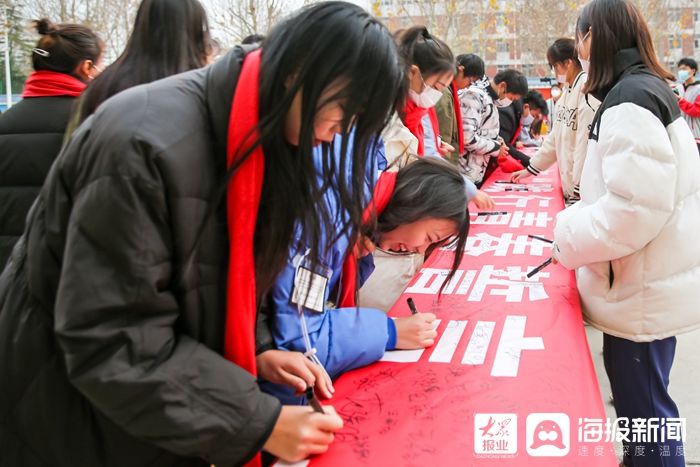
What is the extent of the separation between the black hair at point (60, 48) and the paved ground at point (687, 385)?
2.31m

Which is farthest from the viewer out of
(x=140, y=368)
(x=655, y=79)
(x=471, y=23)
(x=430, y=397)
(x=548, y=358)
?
(x=471, y=23)

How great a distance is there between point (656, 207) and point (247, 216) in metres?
1.10

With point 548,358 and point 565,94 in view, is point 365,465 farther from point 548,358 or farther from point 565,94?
point 565,94

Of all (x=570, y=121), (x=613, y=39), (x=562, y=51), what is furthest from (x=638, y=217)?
(x=562, y=51)

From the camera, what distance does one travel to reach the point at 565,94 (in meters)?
3.18

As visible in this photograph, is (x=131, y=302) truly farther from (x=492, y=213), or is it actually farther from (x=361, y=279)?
(x=492, y=213)

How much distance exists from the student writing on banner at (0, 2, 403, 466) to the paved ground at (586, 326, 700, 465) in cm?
182

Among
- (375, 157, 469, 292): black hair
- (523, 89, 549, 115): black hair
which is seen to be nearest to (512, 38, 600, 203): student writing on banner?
(375, 157, 469, 292): black hair

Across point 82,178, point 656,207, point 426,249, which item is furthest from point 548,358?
point 82,178

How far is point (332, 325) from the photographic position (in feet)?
3.86

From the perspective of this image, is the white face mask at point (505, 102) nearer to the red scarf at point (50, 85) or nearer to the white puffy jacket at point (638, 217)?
the white puffy jacket at point (638, 217)

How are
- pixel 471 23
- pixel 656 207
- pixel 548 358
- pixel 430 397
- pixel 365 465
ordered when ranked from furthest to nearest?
pixel 471 23
pixel 656 207
pixel 548 358
pixel 430 397
pixel 365 465

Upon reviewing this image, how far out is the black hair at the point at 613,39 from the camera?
1611mm
